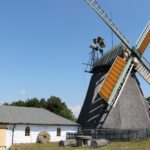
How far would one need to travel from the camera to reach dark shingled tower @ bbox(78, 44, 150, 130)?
22.7 metres

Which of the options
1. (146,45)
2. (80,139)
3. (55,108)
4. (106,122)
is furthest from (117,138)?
(55,108)

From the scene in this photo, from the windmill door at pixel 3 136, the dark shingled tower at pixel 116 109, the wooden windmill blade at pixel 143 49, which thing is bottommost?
the windmill door at pixel 3 136

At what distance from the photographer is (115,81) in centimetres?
2203

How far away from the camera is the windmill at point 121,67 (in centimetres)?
2158

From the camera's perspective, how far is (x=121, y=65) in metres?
23.0

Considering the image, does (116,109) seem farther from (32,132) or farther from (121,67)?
(32,132)

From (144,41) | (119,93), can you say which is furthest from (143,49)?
(119,93)

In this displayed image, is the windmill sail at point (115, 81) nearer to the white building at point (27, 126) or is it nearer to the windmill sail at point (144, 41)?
the windmill sail at point (144, 41)

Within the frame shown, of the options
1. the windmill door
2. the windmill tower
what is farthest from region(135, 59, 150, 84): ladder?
the windmill door

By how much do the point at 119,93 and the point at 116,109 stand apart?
9.17 feet

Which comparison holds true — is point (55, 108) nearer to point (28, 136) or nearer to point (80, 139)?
point (28, 136)

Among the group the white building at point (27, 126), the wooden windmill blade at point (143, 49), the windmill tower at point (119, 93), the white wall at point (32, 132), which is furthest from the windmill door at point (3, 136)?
the wooden windmill blade at point (143, 49)

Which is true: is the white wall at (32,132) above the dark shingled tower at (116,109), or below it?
below

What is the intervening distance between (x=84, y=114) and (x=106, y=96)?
6.34 m
